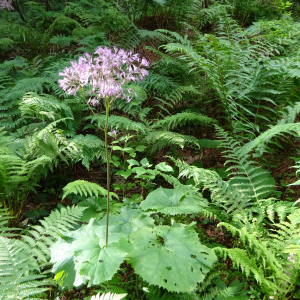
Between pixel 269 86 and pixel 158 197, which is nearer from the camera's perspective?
pixel 158 197

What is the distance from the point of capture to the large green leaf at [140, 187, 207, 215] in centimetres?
153

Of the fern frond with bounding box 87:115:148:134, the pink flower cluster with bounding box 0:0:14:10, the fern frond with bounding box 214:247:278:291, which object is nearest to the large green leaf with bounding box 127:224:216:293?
the fern frond with bounding box 214:247:278:291

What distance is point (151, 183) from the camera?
2588mm

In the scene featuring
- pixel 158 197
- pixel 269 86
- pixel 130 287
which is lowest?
pixel 130 287

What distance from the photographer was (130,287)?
1570 millimetres

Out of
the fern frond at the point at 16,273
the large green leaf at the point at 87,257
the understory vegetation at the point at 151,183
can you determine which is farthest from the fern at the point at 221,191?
the fern frond at the point at 16,273

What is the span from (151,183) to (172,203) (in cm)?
91

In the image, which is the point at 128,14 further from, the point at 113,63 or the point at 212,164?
the point at 113,63

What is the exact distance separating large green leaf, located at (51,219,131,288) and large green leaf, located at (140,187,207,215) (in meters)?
0.43

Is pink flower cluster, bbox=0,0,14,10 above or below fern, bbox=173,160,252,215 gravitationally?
above

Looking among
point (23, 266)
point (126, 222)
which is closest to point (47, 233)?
point (23, 266)

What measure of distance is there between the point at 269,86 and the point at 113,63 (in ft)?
8.21

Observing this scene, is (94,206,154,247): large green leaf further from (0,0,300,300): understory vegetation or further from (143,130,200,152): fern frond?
(143,130,200,152): fern frond

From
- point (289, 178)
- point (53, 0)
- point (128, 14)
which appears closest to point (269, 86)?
point (289, 178)
